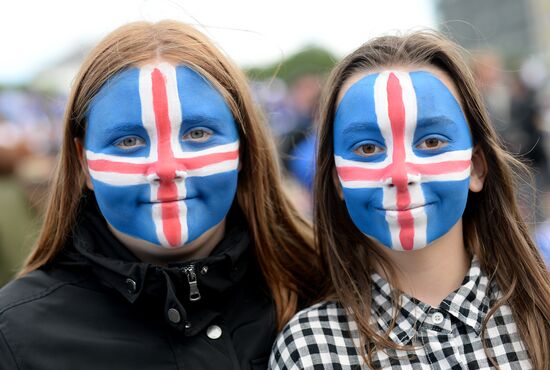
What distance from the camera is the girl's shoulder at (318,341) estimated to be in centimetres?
208

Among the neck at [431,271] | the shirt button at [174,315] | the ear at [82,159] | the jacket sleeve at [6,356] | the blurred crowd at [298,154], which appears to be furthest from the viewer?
the blurred crowd at [298,154]

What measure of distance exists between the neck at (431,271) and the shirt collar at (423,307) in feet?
0.13

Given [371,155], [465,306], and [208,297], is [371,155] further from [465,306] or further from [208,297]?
[208,297]

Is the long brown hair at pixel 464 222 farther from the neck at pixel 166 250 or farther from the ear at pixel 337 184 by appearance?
the neck at pixel 166 250

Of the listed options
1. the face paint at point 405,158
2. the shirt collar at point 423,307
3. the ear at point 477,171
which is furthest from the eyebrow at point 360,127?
the shirt collar at point 423,307

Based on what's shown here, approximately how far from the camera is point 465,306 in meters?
2.15

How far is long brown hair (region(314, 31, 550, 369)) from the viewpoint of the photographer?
217 centimetres

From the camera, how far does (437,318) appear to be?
7.02 ft

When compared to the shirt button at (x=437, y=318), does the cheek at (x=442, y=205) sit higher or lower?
higher

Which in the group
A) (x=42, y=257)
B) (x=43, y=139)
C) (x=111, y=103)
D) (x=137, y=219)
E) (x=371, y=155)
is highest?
(x=111, y=103)

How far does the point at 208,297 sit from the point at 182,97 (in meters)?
0.64

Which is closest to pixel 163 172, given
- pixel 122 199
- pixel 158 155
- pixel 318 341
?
pixel 158 155

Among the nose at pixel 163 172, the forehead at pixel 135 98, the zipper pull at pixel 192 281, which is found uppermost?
the forehead at pixel 135 98

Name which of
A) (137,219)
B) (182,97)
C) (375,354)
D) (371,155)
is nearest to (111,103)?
(182,97)
